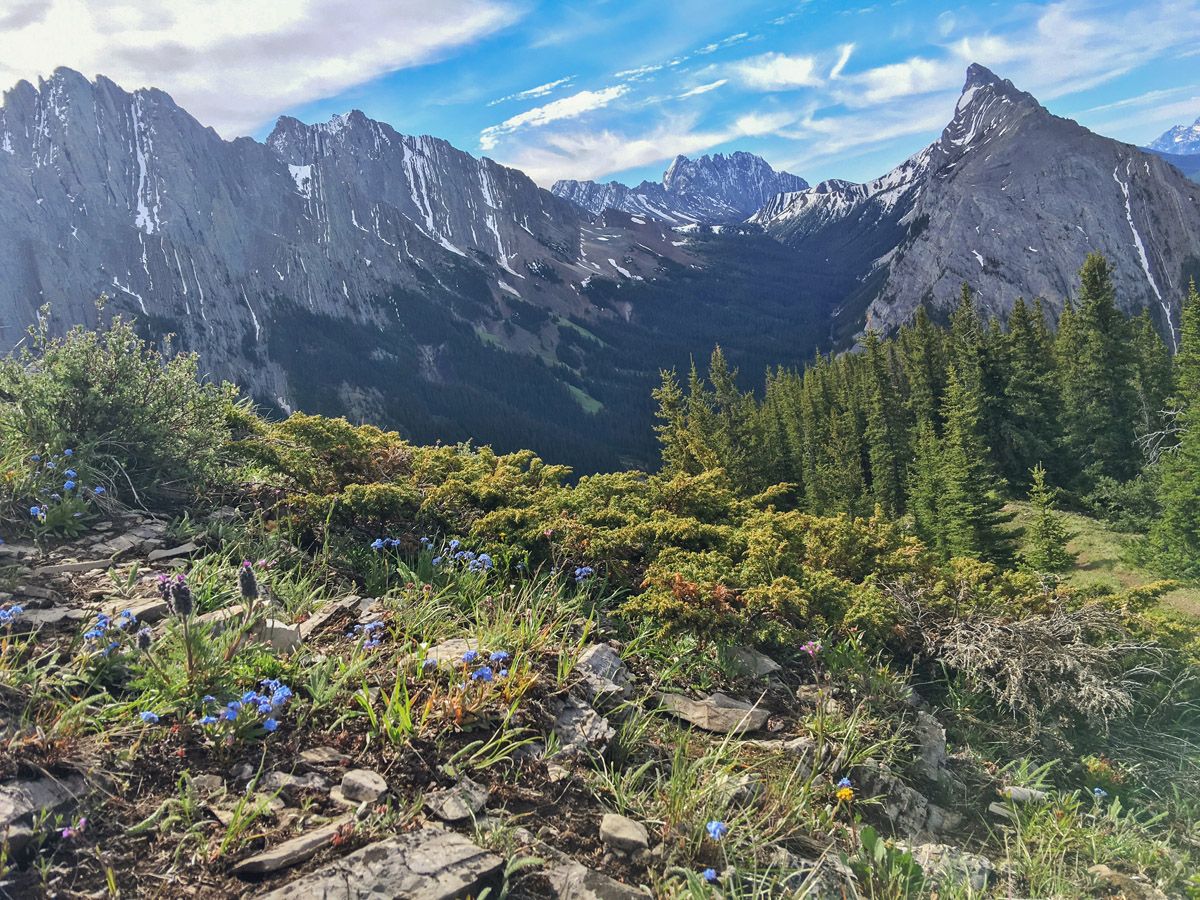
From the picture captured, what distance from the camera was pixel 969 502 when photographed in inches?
1260

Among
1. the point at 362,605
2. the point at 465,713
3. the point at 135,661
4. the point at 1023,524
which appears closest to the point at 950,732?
the point at 465,713

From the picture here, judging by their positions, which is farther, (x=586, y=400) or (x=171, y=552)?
(x=586, y=400)

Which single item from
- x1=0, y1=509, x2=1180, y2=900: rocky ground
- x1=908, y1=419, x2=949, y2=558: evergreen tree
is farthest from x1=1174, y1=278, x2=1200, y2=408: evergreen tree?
x1=0, y1=509, x2=1180, y2=900: rocky ground

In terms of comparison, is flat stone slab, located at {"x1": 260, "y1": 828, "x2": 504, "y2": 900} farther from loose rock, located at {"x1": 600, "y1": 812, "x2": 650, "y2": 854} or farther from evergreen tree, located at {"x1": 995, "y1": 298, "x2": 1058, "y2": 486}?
evergreen tree, located at {"x1": 995, "y1": 298, "x2": 1058, "y2": 486}

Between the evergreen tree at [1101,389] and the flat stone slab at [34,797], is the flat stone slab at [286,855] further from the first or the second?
the evergreen tree at [1101,389]

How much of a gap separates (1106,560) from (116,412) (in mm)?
41875

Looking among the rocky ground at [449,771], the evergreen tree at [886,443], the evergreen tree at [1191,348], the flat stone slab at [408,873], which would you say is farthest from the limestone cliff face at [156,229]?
the evergreen tree at [1191,348]

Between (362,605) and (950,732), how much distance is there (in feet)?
16.8

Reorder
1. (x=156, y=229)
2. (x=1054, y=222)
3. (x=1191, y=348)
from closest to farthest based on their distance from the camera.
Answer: (x=1191, y=348) → (x=1054, y=222) → (x=156, y=229)

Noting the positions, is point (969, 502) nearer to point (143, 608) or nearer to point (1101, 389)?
point (1101, 389)

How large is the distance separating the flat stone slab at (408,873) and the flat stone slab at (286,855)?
0.49 ft

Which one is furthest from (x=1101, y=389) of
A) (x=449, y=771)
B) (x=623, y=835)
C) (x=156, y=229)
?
(x=156, y=229)

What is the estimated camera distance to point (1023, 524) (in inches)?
1526

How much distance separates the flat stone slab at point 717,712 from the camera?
4910 millimetres
